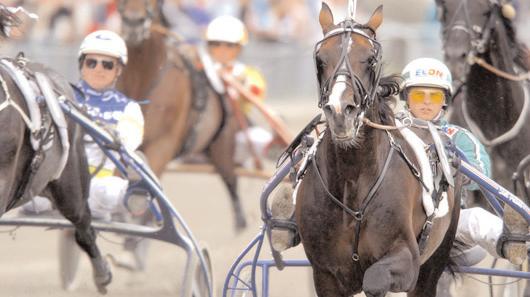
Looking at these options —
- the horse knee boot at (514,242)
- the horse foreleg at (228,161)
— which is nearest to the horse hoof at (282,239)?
the horse knee boot at (514,242)

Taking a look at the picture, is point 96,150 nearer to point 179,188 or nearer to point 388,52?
point 179,188

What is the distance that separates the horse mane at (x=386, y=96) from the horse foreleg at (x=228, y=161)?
591 cm

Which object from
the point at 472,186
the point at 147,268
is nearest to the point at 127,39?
the point at 147,268

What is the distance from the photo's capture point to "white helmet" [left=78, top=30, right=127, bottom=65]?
9.10 meters

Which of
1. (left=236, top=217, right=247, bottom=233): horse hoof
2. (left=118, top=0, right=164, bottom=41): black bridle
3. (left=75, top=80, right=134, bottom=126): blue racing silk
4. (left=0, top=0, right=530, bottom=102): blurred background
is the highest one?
(left=0, top=0, right=530, bottom=102): blurred background

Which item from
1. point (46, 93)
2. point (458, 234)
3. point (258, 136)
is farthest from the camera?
point (258, 136)

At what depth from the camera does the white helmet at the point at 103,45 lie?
9102mm

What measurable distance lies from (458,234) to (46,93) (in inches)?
87.8

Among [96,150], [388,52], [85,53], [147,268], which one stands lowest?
[147,268]

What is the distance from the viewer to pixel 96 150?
9398mm

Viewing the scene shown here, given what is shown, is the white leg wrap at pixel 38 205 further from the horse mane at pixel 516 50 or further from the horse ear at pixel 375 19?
the horse ear at pixel 375 19

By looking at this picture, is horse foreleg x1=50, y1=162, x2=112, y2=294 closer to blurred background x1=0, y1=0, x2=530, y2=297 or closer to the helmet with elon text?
blurred background x1=0, y1=0, x2=530, y2=297

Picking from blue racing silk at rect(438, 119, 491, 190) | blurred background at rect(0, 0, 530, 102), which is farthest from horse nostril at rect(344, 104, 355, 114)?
blurred background at rect(0, 0, 530, 102)

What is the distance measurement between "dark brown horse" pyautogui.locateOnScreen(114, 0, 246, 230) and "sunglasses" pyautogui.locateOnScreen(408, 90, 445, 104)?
3742 millimetres
